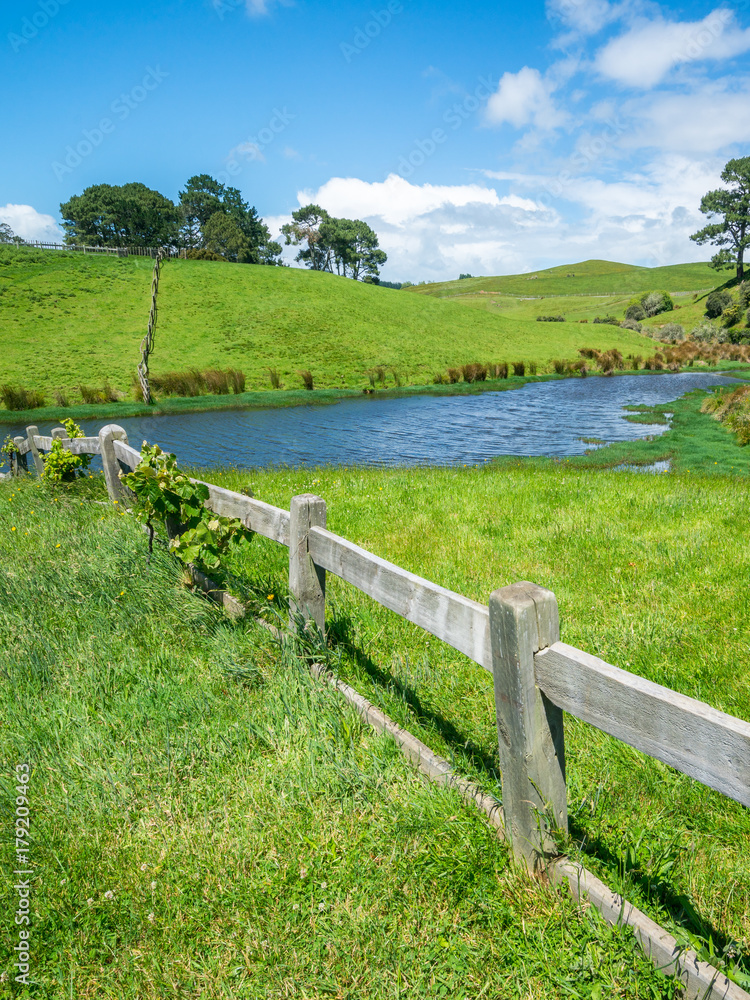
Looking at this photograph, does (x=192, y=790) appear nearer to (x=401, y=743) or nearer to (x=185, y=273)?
(x=401, y=743)

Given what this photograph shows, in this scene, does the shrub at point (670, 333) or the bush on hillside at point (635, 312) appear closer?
the shrub at point (670, 333)

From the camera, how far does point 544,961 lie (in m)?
2.26

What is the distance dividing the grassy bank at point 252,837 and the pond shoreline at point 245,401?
23.8 meters

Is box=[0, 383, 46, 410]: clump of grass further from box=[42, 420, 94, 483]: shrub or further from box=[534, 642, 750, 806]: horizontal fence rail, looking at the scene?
box=[534, 642, 750, 806]: horizontal fence rail

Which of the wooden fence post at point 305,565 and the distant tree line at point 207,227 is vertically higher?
the distant tree line at point 207,227

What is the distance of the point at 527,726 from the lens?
2.32 meters

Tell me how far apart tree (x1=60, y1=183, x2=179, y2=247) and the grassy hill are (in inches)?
1567

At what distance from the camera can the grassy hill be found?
40.1 metres

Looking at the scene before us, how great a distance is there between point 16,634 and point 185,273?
204 ft

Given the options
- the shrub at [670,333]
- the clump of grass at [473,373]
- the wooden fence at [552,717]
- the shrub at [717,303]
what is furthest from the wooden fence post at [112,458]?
the shrub at [717,303]

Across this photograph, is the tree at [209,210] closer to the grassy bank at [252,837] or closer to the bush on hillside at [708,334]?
the bush on hillside at [708,334]
